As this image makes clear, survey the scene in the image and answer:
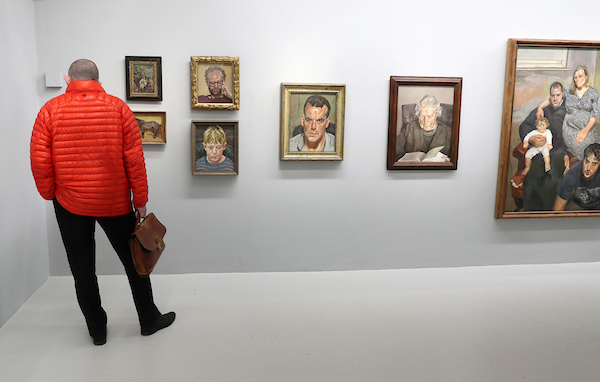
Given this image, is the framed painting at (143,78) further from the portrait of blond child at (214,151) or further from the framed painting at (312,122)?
the framed painting at (312,122)

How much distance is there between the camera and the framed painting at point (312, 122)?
4.14 metres

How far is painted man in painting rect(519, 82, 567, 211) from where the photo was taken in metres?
4.38

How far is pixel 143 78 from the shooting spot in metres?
3.98

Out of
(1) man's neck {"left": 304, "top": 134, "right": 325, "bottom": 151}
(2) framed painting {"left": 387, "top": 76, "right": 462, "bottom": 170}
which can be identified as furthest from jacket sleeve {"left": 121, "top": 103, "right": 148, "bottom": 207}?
(2) framed painting {"left": 387, "top": 76, "right": 462, "bottom": 170}

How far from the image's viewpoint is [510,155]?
4.43m

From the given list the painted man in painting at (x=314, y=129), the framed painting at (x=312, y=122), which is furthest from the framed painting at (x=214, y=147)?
the painted man in painting at (x=314, y=129)

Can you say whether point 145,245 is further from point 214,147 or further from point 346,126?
point 346,126

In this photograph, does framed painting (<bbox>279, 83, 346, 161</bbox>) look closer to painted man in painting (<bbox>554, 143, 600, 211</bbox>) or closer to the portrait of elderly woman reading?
the portrait of elderly woman reading

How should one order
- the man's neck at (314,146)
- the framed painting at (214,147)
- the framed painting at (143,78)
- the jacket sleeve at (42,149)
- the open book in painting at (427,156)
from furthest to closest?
the open book in painting at (427,156), the man's neck at (314,146), the framed painting at (214,147), the framed painting at (143,78), the jacket sleeve at (42,149)

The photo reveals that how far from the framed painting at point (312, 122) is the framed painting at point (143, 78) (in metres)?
1.09

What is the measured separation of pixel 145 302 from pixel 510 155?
11.5 feet

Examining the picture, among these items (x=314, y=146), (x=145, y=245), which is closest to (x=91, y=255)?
(x=145, y=245)

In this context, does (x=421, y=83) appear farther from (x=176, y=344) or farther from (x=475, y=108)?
(x=176, y=344)

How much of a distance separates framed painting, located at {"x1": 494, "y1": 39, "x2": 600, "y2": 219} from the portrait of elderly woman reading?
1.90 ft
